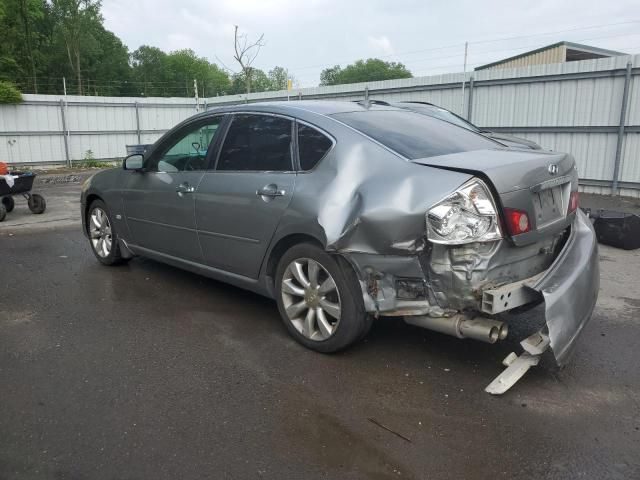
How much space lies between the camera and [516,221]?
3174 mm

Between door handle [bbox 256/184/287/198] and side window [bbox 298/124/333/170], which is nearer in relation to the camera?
side window [bbox 298/124/333/170]

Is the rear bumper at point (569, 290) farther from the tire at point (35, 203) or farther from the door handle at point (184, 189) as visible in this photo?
the tire at point (35, 203)

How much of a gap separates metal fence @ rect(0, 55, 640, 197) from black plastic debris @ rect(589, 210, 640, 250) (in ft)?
15.1

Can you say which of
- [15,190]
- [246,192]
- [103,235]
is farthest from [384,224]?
[15,190]

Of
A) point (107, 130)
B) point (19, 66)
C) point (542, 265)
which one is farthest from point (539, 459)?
point (19, 66)

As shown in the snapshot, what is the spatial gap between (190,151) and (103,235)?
190 centimetres

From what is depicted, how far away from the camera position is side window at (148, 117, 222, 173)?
15.3 feet

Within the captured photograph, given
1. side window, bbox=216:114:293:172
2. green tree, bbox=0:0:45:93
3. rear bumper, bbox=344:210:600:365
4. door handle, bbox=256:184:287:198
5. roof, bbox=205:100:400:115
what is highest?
green tree, bbox=0:0:45:93

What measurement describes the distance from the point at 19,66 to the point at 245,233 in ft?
151

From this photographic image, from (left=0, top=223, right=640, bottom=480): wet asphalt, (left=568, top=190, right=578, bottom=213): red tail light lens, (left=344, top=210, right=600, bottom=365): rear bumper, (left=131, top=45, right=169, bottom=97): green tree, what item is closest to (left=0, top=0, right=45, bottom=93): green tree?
(left=131, top=45, right=169, bottom=97): green tree

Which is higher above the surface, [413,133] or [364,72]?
[364,72]

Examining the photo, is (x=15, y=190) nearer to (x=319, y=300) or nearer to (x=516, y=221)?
(x=319, y=300)

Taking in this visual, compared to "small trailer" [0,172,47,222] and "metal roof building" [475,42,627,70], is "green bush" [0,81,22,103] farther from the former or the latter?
"metal roof building" [475,42,627,70]

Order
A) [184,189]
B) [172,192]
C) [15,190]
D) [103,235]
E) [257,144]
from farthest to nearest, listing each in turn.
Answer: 1. [15,190]
2. [103,235]
3. [172,192]
4. [184,189]
5. [257,144]
